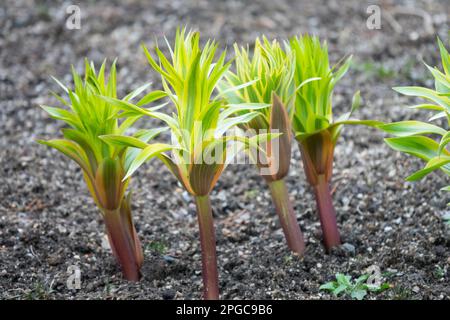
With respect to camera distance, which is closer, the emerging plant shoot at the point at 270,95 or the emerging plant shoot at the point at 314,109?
the emerging plant shoot at the point at 270,95

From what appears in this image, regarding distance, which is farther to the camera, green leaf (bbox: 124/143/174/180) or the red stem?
the red stem

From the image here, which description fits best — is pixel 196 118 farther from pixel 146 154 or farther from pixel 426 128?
pixel 426 128

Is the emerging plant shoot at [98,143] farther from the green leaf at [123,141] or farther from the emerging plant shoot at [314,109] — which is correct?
the emerging plant shoot at [314,109]

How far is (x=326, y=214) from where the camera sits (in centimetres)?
307

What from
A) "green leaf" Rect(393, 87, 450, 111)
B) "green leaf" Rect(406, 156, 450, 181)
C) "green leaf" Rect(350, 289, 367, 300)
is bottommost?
"green leaf" Rect(350, 289, 367, 300)

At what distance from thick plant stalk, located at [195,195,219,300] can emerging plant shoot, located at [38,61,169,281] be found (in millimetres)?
315

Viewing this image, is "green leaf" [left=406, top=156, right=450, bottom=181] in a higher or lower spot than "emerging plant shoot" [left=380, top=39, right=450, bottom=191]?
lower

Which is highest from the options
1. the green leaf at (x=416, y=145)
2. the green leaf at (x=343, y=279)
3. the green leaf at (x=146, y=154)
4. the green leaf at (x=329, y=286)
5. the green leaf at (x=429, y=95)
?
the green leaf at (x=429, y=95)

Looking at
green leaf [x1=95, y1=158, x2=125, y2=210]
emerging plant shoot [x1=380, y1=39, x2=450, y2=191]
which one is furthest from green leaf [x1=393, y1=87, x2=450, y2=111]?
green leaf [x1=95, y1=158, x2=125, y2=210]

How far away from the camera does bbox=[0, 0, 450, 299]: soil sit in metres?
2.98

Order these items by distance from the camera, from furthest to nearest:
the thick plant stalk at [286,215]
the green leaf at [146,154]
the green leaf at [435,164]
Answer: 1. the thick plant stalk at [286,215]
2. the green leaf at [435,164]
3. the green leaf at [146,154]

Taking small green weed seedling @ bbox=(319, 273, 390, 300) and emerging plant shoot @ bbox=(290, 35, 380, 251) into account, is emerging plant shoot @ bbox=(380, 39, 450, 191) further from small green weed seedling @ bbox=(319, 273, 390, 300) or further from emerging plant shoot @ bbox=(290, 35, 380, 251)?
small green weed seedling @ bbox=(319, 273, 390, 300)

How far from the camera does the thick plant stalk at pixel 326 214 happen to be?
119 inches

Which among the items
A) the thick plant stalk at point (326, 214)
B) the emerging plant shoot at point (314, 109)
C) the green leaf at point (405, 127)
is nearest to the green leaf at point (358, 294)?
the thick plant stalk at point (326, 214)
